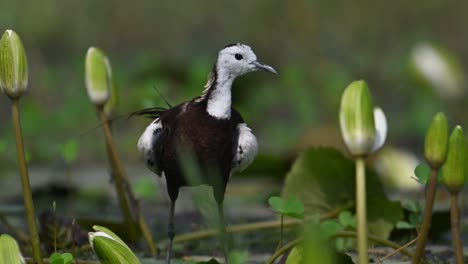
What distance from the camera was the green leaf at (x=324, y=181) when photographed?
3.25 metres

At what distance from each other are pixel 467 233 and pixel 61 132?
3.13 meters

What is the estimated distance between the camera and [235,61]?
271 cm

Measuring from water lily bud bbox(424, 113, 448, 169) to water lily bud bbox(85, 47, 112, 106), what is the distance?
1.04 m

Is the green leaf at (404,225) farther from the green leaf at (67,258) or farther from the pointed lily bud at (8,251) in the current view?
the pointed lily bud at (8,251)

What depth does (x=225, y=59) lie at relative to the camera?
2699 millimetres

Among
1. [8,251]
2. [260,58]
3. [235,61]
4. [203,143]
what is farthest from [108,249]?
[260,58]

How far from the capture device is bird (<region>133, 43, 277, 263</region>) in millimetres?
2664

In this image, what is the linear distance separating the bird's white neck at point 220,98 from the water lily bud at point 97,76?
1.14ft

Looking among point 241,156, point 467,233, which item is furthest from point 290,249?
point 467,233

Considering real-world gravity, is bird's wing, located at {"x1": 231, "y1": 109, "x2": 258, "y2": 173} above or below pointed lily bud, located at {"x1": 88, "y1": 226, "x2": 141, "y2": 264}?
above

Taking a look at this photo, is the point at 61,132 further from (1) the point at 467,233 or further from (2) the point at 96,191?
(1) the point at 467,233

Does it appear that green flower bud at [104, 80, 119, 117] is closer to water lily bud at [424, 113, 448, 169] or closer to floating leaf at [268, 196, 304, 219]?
floating leaf at [268, 196, 304, 219]

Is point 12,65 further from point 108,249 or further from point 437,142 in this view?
point 437,142

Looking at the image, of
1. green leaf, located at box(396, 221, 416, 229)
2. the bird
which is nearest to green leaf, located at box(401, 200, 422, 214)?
green leaf, located at box(396, 221, 416, 229)
